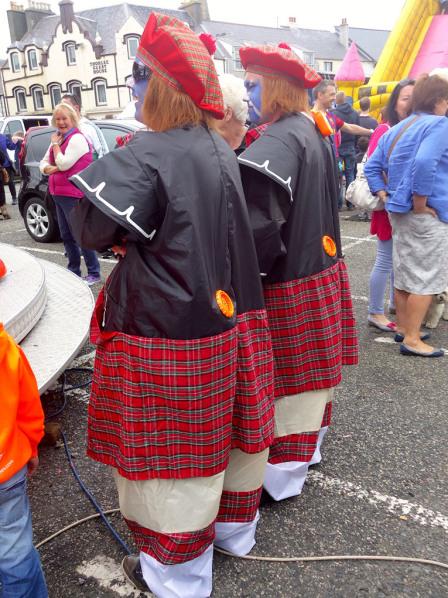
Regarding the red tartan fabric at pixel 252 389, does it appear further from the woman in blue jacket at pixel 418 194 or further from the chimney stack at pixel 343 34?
the chimney stack at pixel 343 34

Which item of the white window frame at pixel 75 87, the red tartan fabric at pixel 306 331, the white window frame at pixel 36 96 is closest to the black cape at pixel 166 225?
the red tartan fabric at pixel 306 331

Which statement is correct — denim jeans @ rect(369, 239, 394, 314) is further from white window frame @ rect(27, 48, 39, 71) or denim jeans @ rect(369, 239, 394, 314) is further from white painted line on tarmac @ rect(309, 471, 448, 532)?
white window frame @ rect(27, 48, 39, 71)

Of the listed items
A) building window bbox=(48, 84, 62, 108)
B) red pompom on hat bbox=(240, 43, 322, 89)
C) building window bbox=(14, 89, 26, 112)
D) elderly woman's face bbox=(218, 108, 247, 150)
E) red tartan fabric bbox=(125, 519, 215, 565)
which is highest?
red pompom on hat bbox=(240, 43, 322, 89)

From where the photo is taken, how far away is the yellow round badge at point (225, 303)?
5.36 ft

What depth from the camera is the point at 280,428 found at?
2.30 m

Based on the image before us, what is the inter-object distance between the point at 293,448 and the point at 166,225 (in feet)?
4.16

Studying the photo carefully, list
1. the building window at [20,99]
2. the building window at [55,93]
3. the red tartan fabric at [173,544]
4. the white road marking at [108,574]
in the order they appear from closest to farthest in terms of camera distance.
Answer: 1. the red tartan fabric at [173,544]
2. the white road marking at [108,574]
3. the building window at [55,93]
4. the building window at [20,99]

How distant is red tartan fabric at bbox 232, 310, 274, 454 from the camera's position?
176 centimetres

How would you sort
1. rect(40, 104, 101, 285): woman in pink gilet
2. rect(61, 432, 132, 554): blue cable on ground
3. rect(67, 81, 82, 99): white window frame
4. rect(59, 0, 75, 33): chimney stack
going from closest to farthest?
rect(61, 432, 132, 554): blue cable on ground → rect(40, 104, 101, 285): woman in pink gilet → rect(59, 0, 75, 33): chimney stack → rect(67, 81, 82, 99): white window frame

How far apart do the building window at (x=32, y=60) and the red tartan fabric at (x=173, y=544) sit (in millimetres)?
43511

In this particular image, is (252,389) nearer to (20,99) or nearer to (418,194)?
(418,194)

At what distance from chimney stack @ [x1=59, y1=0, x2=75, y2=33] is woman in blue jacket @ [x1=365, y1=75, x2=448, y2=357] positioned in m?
39.6

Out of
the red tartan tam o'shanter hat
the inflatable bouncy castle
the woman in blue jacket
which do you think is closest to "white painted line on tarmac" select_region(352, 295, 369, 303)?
the woman in blue jacket

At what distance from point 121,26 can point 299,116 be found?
39.0m
